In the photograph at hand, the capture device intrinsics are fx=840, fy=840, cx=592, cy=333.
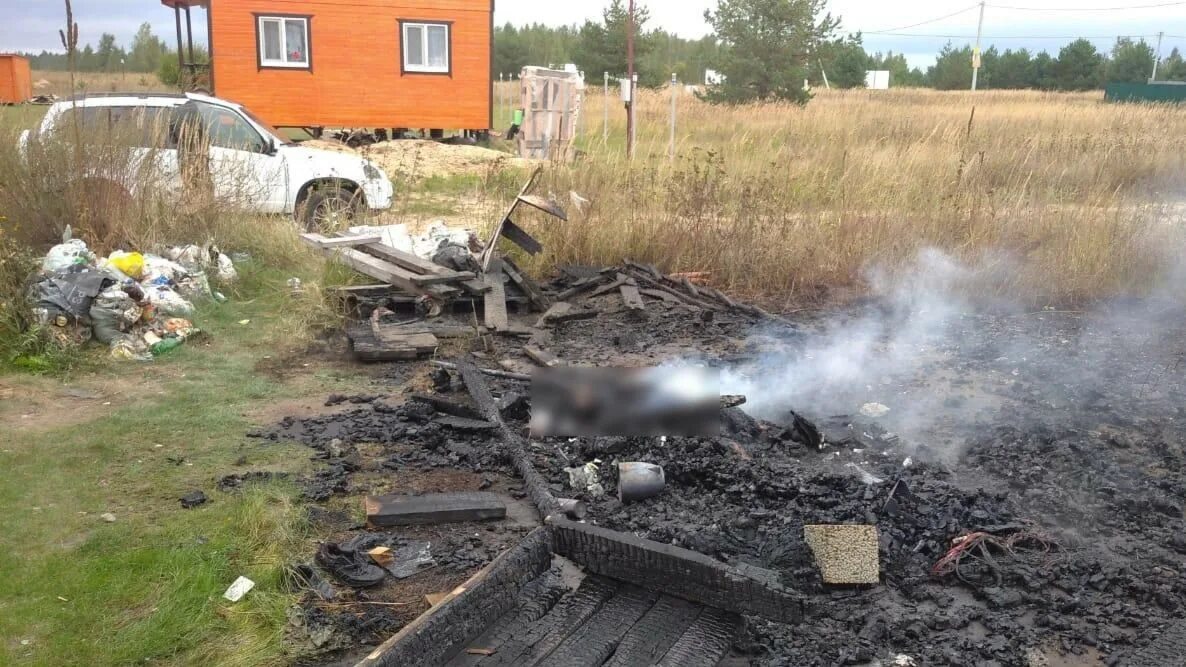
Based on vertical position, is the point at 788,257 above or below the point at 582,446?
above

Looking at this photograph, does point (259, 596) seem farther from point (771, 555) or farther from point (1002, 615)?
point (1002, 615)

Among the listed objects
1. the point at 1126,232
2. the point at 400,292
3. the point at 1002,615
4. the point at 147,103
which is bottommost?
the point at 1002,615

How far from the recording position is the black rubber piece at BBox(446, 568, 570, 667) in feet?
10.8

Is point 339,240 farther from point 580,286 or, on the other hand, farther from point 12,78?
point 12,78

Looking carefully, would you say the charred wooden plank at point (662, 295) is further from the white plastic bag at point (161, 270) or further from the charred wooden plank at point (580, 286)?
the white plastic bag at point (161, 270)

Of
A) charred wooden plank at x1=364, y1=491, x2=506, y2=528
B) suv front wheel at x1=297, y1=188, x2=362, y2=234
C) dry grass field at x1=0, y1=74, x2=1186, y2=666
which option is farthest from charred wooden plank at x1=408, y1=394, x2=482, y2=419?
suv front wheel at x1=297, y1=188, x2=362, y2=234

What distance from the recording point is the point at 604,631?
3422mm

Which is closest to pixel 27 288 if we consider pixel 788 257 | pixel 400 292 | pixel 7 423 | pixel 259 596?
pixel 7 423

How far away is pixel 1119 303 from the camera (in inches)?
341

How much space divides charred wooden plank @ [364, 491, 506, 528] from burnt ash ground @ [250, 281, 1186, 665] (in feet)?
1.41

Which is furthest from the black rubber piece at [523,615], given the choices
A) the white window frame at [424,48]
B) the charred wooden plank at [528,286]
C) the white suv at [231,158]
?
the white window frame at [424,48]

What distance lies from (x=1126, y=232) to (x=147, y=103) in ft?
36.3

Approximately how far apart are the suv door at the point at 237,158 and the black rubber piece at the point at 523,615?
7.17 meters

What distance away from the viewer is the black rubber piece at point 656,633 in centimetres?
326
